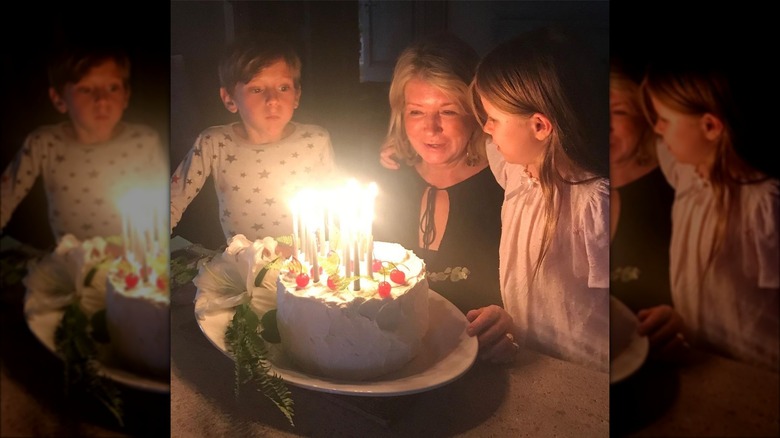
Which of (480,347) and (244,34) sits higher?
(244,34)

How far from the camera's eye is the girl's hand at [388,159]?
1.46 m

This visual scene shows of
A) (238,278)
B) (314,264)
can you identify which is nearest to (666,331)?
(314,264)

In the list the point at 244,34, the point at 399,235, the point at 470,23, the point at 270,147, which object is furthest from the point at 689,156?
the point at 244,34

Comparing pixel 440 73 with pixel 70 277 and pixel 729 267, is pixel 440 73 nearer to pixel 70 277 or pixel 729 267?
pixel 729 267

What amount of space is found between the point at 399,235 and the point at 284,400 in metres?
0.50

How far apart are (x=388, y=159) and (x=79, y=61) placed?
838mm

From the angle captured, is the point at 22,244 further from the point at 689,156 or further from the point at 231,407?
the point at 689,156

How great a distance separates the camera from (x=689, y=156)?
1.37 m

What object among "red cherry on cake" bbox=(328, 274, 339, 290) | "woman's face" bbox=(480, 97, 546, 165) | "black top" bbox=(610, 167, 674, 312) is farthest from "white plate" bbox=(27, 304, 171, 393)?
"black top" bbox=(610, 167, 674, 312)

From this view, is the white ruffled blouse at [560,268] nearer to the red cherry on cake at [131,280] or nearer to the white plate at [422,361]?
the white plate at [422,361]

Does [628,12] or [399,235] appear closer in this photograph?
[628,12]

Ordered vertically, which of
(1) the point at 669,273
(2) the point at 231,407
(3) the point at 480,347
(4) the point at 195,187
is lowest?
(2) the point at 231,407

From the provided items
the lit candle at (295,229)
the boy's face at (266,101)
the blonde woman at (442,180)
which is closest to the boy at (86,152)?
the boy's face at (266,101)

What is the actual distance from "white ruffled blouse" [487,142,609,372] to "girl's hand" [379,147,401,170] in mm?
240
